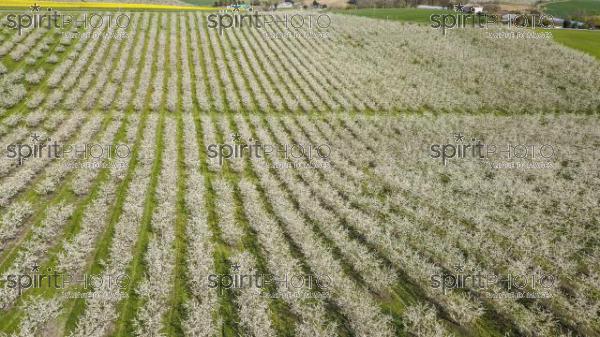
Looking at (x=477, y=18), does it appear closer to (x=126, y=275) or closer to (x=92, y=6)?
(x=92, y=6)

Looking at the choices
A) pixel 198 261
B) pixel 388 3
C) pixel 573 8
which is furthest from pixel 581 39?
pixel 388 3

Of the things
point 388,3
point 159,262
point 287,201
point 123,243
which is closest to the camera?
point 159,262

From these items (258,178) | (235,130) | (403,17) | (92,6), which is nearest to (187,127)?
(235,130)

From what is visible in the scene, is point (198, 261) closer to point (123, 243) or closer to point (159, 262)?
point (159, 262)

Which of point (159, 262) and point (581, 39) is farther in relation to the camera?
point (581, 39)

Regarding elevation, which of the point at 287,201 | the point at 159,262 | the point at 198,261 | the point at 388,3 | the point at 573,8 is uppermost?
the point at 388,3

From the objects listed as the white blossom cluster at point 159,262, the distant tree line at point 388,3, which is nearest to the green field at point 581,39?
the distant tree line at point 388,3

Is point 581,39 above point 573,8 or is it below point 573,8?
below

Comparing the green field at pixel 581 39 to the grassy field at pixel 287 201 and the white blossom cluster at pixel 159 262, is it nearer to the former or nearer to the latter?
the grassy field at pixel 287 201
